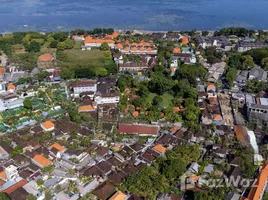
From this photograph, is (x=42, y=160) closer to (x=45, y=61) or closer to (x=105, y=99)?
(x=105, y=99)

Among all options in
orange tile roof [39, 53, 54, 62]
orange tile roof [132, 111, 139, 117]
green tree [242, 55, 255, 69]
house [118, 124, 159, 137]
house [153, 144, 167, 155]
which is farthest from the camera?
orange tile roof [39, 53, 54, 62]

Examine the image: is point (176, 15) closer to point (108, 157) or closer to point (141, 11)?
point (141, 11)

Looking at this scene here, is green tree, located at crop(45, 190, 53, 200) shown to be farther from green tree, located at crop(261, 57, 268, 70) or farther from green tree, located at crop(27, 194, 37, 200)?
green tree, located at crop(261, 57, 268, 70)

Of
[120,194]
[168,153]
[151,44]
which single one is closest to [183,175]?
[168,153]

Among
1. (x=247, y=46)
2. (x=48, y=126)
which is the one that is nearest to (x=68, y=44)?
(x=48, y=126)

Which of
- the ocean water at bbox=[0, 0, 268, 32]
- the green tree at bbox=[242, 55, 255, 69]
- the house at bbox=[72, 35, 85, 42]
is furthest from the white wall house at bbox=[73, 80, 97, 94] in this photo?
the ocean water at bbox=[0, 0, 268, 32]

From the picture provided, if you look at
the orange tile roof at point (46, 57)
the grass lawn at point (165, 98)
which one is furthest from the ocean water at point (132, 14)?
the grass lawn at point (165, 98)
